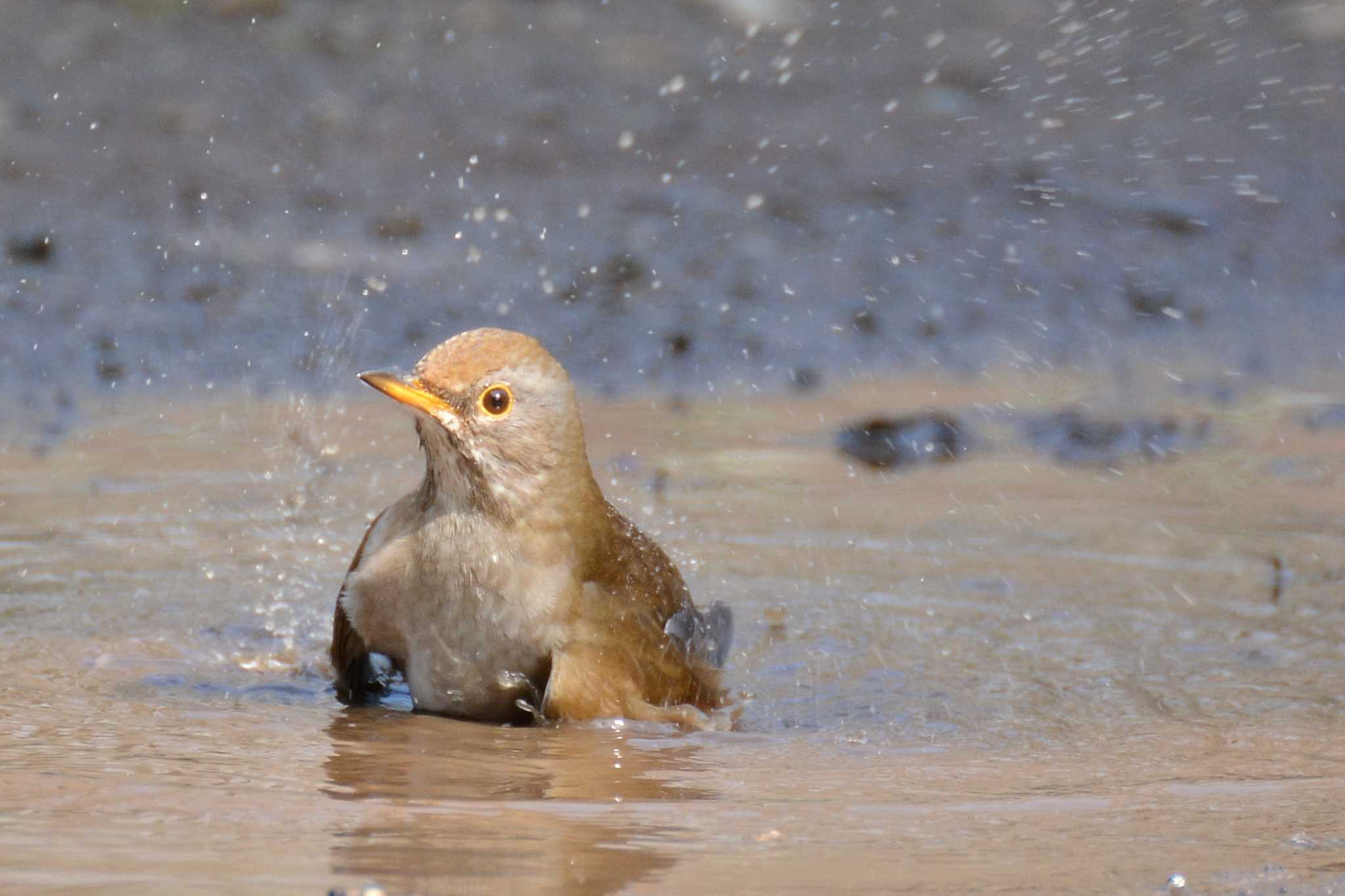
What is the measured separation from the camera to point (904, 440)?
7863 millimetres

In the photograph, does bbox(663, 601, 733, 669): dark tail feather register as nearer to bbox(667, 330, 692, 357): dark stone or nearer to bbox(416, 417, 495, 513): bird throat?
bbox(416, 417, 495, 513): bird throat

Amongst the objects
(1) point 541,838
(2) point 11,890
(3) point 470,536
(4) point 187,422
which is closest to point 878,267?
(4) point 187,422

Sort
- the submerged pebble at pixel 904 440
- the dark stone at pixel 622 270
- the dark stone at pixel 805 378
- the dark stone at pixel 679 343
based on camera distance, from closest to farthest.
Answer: the submerged pebble at pixel 904 440 → the dark stone at pixel 805 378 → the dark stone at pixel 679 343 → the dark stone at pixel 622 270

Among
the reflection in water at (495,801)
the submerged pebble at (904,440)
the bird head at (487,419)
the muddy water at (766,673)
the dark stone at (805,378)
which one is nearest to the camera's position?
the reflection in water at (495,801)

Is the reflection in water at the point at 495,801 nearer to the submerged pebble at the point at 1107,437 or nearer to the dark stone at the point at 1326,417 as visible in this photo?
the submerged pebble at the point at 1107,437

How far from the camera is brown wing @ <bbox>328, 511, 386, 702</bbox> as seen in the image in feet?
15.8

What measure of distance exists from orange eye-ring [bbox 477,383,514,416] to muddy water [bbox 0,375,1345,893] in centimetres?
75

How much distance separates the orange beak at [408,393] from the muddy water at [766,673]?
737 millimetres

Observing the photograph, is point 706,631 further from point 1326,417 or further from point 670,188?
point 670,188

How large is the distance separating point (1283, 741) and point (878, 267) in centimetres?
566

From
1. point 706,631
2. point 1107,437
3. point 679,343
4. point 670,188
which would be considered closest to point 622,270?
point 679,343

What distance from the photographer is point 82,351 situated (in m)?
8.22

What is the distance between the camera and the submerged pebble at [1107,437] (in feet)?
25.5

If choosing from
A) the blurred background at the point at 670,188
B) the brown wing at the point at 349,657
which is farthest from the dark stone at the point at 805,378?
the brown wing at the point at 349,657
